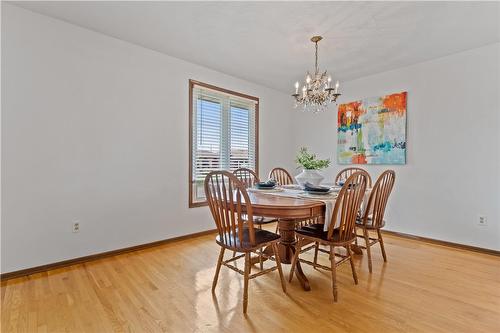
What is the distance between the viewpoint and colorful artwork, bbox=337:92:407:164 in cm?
361

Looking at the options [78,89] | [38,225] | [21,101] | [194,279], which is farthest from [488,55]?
[38,225]

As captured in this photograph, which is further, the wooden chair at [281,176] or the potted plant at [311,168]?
the wooden chair at [281,176]

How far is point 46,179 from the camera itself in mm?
2428

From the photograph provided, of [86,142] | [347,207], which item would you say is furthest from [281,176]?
[86,142]

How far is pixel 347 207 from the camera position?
193 cm

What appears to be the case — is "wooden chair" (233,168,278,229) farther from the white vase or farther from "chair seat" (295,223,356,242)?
"chair seat" (295,223,356,242)

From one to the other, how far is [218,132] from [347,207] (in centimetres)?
245

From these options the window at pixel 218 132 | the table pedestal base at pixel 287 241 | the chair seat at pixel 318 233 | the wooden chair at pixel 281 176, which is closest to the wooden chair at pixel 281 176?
the wooden chair at pixel 281 176

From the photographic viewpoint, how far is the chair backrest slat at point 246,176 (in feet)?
10.4

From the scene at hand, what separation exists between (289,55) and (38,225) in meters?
3.29

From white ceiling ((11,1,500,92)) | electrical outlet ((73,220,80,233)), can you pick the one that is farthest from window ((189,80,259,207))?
electrical outlet ((73,220,80,233))

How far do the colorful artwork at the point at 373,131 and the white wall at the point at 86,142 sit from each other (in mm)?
2500

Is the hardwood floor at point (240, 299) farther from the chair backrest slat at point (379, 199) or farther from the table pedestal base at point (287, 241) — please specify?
the chair backrest slat at point (379, 199)

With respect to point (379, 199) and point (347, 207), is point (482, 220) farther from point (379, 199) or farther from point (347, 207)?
point (347, 207)
